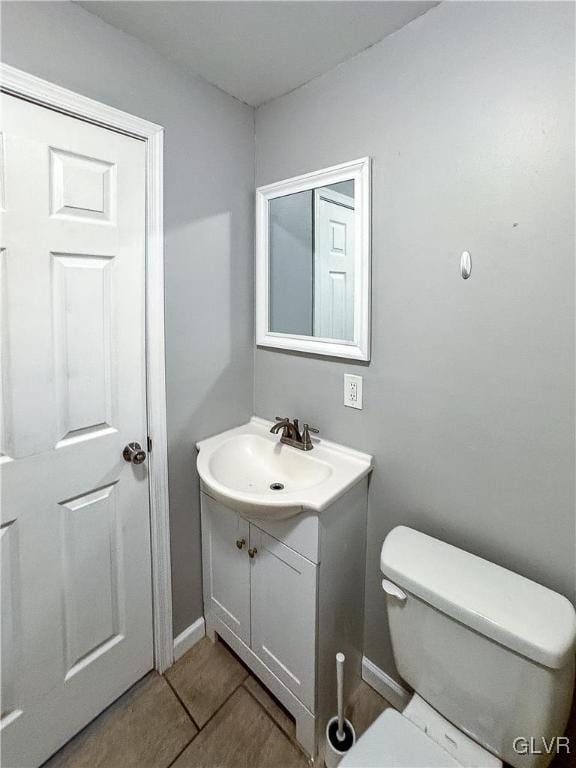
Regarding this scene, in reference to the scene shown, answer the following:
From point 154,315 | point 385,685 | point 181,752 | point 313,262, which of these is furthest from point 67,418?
point 385,685

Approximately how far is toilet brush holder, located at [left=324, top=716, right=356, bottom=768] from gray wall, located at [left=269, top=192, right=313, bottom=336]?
1.36 m

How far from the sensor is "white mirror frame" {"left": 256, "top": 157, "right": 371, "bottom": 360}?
1.32m

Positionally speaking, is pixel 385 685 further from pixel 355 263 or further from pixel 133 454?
pixel 355 263

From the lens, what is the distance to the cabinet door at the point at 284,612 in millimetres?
1225

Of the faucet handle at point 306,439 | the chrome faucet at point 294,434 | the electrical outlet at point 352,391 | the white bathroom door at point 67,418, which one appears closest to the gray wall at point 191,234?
the white bathroom door at point 67,418

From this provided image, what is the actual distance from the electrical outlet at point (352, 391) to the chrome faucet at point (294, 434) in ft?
0.64

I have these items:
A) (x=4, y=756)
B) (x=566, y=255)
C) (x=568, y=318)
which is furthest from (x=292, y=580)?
(x=566, y=255)

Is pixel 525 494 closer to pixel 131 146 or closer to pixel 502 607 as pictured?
pixel 502 607

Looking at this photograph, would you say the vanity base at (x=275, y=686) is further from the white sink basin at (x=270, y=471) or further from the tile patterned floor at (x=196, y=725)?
the white sink basin at (x=270, y=471)

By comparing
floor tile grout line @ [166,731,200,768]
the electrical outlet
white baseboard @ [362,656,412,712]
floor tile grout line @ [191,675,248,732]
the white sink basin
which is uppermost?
the electrical outlet

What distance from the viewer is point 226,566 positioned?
151cm

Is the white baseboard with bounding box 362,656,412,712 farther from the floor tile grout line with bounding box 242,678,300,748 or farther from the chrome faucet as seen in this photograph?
the chrome faucet

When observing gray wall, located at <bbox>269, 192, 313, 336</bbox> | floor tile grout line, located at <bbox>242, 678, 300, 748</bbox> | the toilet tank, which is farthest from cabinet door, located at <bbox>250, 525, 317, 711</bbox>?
gray wall, located at <bbox>269, 192, 313, 336</bbox>

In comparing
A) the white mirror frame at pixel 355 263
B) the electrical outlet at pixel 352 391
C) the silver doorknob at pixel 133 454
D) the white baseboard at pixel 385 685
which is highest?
the white mirror frame at pixel 355 263
